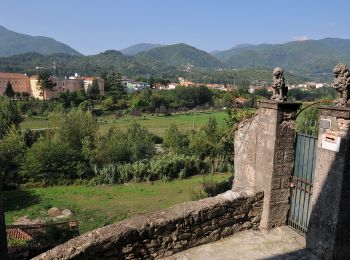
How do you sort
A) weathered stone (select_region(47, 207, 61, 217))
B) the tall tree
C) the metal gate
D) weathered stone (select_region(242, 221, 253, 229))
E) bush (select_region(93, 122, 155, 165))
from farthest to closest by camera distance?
bush (select_region(93, 122, 155, 165)) < the tall tree < weathered stone (select_region(47, 207, 61, 217)) < weathered stone (select_region(242, 221, 253, 229)) < the metal gate

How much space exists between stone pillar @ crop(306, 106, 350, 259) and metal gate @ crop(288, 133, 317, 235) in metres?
0.66

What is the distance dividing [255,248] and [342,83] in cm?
341

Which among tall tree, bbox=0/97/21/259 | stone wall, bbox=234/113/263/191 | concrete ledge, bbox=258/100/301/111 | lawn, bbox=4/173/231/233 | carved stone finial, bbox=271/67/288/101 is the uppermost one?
carved stone finial, bbox=271/67/288/101

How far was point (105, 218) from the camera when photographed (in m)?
24.8

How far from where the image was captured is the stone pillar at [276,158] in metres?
7.18

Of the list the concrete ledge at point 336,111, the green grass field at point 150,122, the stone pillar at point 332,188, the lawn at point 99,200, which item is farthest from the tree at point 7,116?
the concrete ledge at point 336,111

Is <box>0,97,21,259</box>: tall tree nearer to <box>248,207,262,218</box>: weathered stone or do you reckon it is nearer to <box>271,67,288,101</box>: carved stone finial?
<box>248,207,262,218</box>: weathered stone

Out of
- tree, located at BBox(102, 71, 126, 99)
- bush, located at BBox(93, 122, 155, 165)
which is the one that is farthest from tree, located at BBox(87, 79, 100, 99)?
bush, located at BBox(93, 122, 155, 165)

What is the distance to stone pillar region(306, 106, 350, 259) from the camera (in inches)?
224

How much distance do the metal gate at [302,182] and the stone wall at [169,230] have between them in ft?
2.37

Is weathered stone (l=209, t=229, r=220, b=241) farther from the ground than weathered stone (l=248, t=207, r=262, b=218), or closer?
closer

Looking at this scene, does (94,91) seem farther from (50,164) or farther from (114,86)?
(50,164)

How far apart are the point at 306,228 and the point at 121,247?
146 inches

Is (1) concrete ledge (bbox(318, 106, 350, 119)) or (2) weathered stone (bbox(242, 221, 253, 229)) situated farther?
(2) weathered stone (bbox(242, 221, 253, 229))
